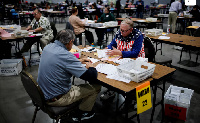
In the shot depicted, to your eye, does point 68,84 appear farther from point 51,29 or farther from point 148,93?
point 51,29

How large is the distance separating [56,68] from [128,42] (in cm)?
147

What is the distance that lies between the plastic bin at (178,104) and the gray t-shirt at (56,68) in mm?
1462

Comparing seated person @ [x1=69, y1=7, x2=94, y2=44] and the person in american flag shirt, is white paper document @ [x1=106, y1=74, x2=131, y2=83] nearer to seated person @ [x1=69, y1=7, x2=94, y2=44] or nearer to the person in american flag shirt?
the person in american flag shirt

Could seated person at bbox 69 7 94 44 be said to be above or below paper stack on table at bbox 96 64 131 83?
above

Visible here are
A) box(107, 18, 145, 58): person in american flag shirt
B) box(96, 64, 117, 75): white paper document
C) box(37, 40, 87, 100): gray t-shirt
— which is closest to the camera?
box(37, 40, 87, 100): gray t-shirt

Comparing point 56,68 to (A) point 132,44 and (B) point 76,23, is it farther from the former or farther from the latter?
(B) point 76,23

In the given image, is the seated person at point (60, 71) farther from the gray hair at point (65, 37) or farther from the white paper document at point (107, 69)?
the white paper document at point (107, 69)

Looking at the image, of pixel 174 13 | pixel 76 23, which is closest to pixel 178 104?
pixel 76 23

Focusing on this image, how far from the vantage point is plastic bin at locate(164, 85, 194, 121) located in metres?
2.49

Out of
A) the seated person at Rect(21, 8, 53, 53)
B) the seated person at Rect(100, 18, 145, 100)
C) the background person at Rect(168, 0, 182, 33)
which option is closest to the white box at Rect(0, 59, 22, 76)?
the seated person at Rect(21, 8, 53, 53)

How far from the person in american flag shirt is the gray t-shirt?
0.98 m

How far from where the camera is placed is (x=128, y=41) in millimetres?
2938

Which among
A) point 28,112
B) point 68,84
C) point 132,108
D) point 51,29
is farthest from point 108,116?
point 51,29

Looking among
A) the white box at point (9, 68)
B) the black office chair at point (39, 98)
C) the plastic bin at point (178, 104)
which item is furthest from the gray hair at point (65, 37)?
the white box at point (9, 68)
